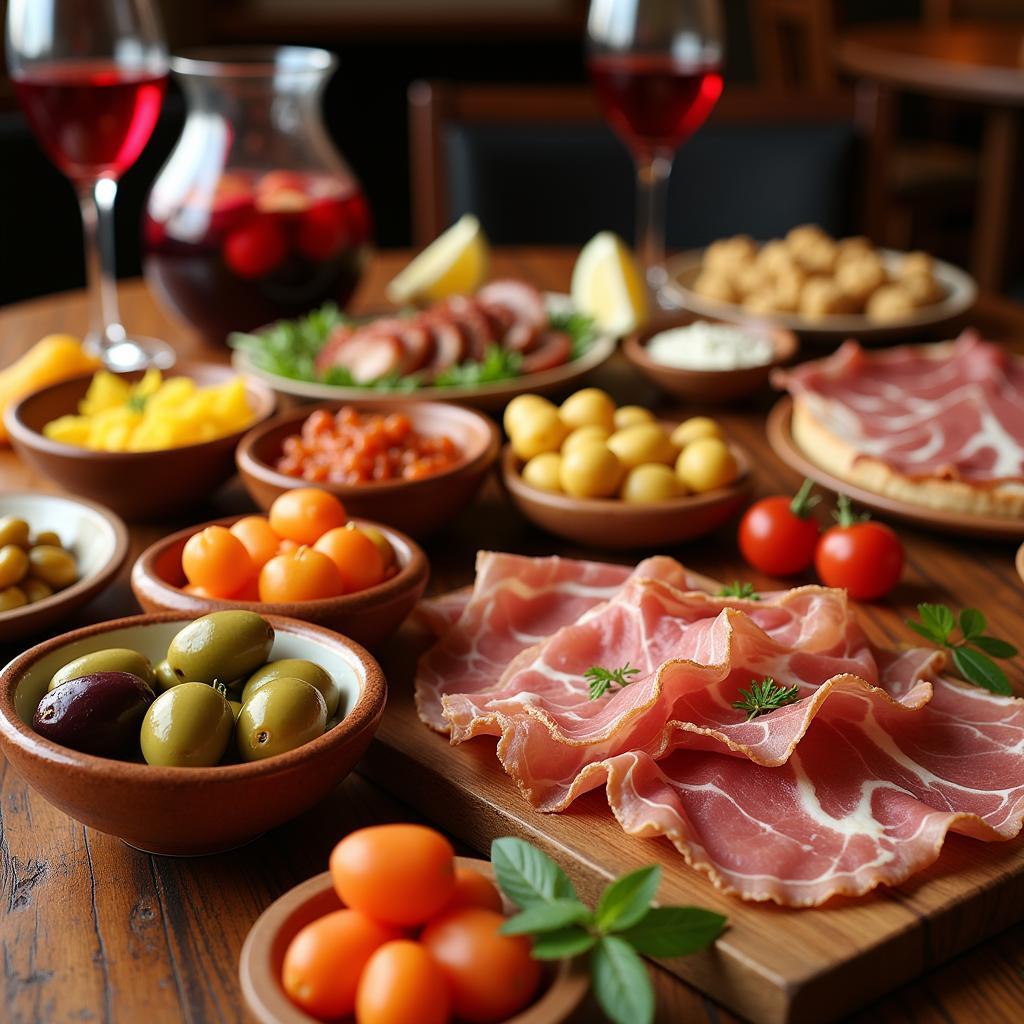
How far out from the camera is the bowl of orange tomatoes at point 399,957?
72 centimetres

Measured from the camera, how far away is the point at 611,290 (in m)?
2.12

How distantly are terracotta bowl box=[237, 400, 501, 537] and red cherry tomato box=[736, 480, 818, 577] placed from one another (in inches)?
12.6

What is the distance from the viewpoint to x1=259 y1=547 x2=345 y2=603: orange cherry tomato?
3.76 feet

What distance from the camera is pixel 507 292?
2.02 metres

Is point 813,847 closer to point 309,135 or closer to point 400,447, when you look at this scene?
point 400,447

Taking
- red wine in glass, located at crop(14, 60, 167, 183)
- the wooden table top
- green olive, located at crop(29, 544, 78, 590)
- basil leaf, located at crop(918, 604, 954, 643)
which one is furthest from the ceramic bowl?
the wooden table top

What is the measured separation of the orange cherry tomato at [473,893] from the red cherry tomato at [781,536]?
0.70m

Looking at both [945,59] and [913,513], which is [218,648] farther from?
[945,59]

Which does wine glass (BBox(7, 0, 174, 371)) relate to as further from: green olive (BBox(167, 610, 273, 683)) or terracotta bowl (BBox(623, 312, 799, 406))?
green olive (BBox(167, 610, 273, 683))

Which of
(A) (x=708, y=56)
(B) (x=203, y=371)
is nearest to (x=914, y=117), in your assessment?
(A) (x=708, y=56)

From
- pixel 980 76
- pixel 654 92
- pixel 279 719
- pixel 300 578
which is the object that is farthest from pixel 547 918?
pixel 980 76

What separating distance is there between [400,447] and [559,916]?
832 millimetres

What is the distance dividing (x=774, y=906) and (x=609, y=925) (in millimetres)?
161

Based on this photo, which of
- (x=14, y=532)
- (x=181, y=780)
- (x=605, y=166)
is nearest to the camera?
(x=181, y=780)
